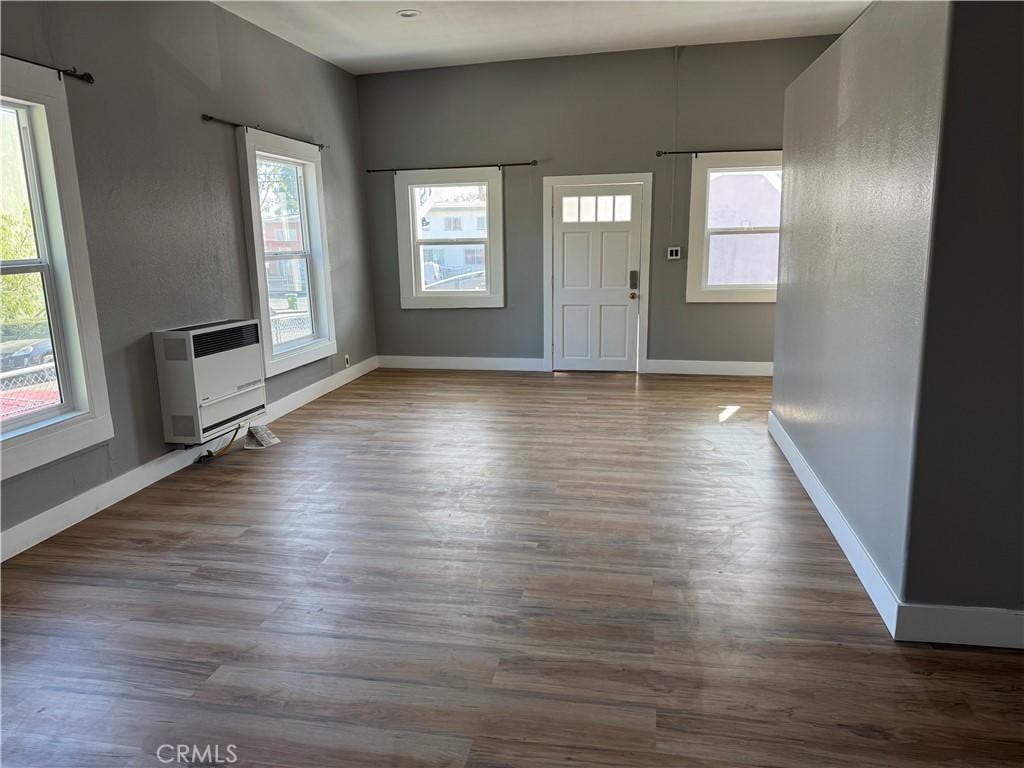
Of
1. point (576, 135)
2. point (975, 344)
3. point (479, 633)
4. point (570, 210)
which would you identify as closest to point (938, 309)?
point (975, 344)

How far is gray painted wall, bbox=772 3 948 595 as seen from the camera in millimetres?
2123

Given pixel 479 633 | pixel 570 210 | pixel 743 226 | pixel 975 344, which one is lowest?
pixel 479 633

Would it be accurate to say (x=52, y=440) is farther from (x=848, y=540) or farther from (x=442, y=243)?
(x=442, y=243)

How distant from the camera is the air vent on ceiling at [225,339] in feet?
13.1

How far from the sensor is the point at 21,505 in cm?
301

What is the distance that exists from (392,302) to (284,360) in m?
2.01

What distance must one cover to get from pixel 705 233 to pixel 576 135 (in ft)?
5.09

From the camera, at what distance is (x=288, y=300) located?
5555mm

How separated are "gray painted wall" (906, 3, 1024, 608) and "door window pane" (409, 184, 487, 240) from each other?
16.8ft

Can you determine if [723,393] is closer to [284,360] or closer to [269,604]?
[284,360]

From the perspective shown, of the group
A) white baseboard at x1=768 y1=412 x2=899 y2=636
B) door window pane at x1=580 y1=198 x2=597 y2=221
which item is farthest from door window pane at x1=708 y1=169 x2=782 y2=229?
white baseboard at x1=768 y1=412 x2=899 y2=636

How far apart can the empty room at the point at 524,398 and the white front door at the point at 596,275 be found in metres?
0.04

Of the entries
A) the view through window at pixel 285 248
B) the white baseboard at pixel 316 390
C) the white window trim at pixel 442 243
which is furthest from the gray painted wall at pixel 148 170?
the white window trim at pixel 442 243

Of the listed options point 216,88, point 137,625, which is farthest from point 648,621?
point 216,88
